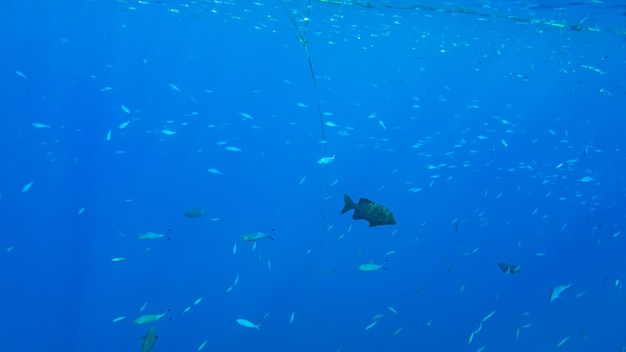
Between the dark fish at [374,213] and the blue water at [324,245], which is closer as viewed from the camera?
the dark fish at [374,213]

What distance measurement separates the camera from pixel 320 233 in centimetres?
2320

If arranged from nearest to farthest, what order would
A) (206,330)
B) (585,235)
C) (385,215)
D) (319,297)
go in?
(385,215), (206,330), (319,297), (585,235)

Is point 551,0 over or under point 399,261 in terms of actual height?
over

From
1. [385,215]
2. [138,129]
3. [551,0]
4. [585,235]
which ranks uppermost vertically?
[551,0]

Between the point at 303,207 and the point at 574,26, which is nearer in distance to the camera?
the point at 574,26

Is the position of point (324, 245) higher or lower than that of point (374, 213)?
lower

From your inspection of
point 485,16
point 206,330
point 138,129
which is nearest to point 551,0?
point 485,16

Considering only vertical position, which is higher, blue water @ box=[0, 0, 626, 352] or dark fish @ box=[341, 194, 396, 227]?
dark fish @ box=[341, 194, 396, 227]

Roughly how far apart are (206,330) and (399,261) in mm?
9089

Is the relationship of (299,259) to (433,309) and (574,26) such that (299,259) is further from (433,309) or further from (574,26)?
Result: (574,26)


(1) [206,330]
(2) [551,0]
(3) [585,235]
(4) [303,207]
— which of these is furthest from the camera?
(3) [585,235]

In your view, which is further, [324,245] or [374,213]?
[324,245]

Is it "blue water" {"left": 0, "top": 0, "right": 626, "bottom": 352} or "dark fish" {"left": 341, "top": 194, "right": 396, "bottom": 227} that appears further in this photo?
"blue water" {"left": 0, "top": 0, "right": 626, "bottom": 352}

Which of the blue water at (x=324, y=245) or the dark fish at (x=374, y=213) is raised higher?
the dark fish at (x=374, y=213)
